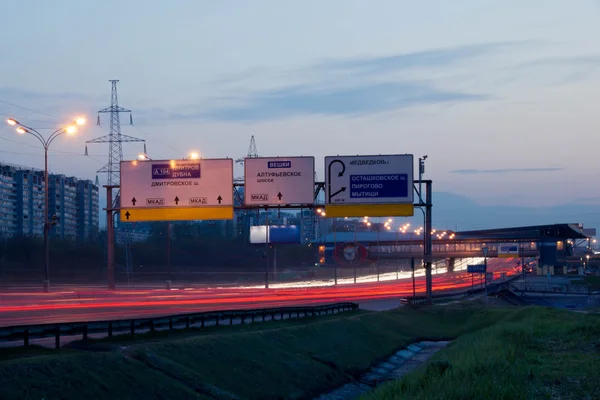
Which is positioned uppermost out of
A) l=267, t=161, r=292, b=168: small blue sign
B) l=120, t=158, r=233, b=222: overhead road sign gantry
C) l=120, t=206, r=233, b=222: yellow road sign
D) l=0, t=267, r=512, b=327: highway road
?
l=267, t=161, r=292, b=168: small blue sign

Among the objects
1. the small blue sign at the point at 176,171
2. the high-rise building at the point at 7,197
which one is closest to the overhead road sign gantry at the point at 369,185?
the small blue sign at the point at 176,171

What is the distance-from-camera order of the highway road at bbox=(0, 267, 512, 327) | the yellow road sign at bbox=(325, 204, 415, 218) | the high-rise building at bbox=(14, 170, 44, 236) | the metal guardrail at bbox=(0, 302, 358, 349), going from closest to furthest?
1. the metal guardrail at bbox=(0, 302, 358, 349)
2. the highway road at bbox=(0, 267, 512, 327)
3. the yellow road sign at bbox=(325, 204, 415, 218)
4. the high-rise building at bbox=(14, 170, 44, 236)

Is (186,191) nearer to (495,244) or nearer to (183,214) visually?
(183,214)

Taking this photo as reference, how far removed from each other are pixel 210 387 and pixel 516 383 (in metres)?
7.92

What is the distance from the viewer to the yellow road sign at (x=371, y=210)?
4578 centimetres

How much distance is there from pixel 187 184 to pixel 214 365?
24.1m

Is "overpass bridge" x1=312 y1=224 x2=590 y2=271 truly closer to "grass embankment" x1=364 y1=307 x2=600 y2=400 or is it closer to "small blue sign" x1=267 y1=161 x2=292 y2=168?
"small blue sign" x1=267 y1=161 x2=292 y2=168

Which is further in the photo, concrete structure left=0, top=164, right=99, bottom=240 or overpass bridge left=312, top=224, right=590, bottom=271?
concrete structure left=0, top=164, right=99, bottom=240

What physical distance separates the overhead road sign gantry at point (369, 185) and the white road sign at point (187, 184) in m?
6.11

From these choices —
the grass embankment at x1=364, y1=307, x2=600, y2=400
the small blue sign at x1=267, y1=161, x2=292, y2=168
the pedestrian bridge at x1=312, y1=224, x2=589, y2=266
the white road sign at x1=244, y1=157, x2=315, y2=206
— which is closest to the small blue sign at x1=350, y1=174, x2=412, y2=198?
the white road sign at x1=244, y1=157, x2=315, y2=206

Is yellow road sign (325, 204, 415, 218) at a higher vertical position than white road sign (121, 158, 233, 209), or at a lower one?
lower

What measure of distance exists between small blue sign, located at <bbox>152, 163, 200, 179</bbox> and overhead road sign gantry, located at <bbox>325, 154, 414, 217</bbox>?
7.82 m

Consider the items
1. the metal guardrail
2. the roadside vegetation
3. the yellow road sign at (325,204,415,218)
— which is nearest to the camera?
the roadside vegetation

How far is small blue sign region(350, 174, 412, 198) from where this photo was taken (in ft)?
150
